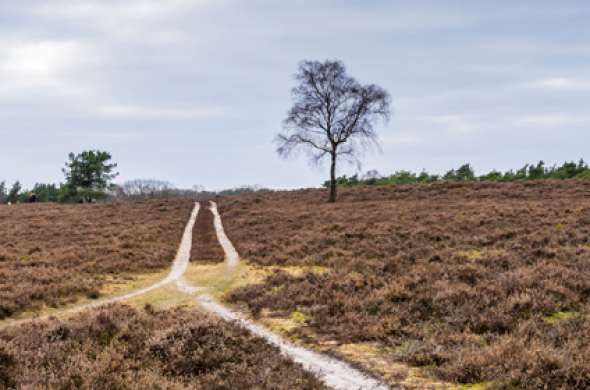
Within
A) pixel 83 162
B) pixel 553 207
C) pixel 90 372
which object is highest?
pixel 83 162

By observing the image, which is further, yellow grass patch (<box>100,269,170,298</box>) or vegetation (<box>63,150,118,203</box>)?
vegetation (<box>63,150,118,203</box>)

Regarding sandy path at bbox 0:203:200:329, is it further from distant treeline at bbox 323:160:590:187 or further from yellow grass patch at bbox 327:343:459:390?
distant treeline at bbox 323:160:590:187

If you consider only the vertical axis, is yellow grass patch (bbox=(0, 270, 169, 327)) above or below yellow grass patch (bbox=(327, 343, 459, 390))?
below

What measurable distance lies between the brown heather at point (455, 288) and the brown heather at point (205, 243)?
1.51 m

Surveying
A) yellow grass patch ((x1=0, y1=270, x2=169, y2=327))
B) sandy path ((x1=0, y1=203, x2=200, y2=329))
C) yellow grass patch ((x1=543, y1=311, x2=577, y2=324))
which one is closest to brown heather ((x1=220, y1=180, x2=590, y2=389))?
yellow grass patch ((x1=543, y1=311, x2=577, y2=324))

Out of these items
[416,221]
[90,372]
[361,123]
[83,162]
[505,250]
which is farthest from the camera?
[83,162]

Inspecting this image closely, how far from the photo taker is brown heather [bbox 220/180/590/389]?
8.16 m

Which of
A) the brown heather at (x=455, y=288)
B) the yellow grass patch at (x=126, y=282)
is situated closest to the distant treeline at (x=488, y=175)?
the brown heather at (x=455, y=288)

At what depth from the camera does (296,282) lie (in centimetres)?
1678

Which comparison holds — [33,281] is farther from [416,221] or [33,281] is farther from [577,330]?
[416,221]

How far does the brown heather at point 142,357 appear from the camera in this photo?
24.9 feet

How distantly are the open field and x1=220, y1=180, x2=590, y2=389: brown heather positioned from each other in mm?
5709

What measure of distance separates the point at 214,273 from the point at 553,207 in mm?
21473

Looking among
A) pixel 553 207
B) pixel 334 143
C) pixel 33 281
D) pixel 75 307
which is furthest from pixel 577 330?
Answer: pixel 334 143
